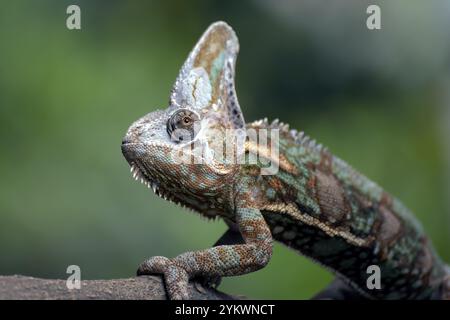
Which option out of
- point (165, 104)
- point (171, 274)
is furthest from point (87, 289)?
point (165, 104)


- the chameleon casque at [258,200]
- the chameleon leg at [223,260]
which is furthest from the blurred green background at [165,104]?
the chameleon leg at [223,260]

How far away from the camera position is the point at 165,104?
6402mm

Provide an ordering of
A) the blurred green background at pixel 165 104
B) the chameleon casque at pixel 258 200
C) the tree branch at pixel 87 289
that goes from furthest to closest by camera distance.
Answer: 1. the blurred green background at pixel 165 104
2. the chameleon casque at pixel 258 200
3. the tree branch at pixel 87 289

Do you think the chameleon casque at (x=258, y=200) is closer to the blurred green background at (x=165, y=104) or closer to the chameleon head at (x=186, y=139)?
the chameleon head at (x=186, y=139)

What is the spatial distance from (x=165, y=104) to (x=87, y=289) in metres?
3.85

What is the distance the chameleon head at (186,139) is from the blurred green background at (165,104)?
8.34 ft

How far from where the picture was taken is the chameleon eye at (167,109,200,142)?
124 inches

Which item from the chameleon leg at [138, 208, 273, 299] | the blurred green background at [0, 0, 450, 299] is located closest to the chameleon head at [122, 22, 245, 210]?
the chameleon leg at [138, 208, 273, 299]

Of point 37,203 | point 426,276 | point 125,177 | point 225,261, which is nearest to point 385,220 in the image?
point 426,276

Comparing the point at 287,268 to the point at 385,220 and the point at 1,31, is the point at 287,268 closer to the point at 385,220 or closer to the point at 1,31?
the point at 385,220

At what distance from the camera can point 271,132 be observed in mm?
3449

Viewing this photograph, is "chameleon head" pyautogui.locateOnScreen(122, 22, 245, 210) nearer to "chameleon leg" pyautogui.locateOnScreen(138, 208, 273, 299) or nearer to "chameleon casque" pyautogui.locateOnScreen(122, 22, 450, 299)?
"chameleon casque" pyautogui.locateOnScreen(122, 22, 450, 299)

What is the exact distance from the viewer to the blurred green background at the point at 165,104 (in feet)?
19.3
